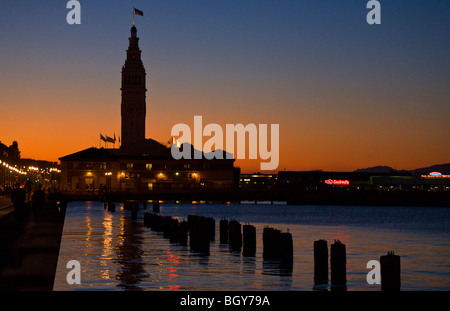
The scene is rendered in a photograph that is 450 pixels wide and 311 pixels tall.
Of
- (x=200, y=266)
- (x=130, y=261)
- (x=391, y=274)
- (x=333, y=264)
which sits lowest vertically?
(x=200, y=266)

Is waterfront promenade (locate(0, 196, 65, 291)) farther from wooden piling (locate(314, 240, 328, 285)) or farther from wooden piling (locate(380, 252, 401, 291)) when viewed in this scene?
wooden piling (locate(380, 252, 401, 291))

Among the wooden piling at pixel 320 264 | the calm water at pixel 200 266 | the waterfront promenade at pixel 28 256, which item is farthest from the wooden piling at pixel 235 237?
the wooden piling at pixel 320 264

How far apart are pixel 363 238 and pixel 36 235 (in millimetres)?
30350

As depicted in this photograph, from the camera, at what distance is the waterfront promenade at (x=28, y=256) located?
18969 mm

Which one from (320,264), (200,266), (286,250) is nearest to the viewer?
(320,264)

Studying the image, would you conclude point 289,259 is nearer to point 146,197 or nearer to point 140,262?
point 140,262

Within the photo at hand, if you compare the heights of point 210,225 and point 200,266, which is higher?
point 210,225

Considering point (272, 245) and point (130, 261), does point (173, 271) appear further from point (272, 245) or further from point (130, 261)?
point (272, 245)

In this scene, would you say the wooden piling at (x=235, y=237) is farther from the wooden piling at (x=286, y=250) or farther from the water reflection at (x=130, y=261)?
the wooden piling at (x=286, y=250)

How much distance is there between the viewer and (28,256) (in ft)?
79.9

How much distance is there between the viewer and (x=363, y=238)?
55875 millimetres

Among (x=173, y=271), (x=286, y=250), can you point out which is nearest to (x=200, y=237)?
(x=286, y=250)

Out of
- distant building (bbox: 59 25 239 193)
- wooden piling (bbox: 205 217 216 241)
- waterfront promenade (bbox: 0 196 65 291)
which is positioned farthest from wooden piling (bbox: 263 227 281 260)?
distant building (bbox: 59 25 239 193)
